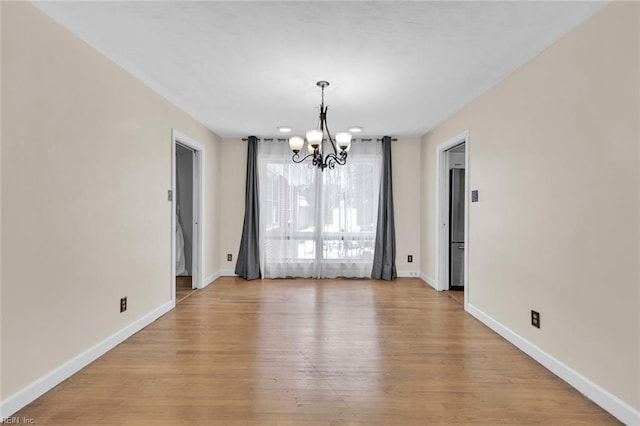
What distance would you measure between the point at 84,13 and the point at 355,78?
6.92 feet

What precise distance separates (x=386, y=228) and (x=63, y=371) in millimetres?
4561

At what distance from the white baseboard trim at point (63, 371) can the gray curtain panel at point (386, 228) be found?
3.66 metres

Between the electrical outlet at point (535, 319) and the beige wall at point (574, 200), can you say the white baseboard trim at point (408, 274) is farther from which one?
the electrical outlet at point (535, 319)

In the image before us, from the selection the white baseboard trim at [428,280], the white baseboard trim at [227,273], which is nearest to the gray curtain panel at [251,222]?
the white baseboard trim at [227,273]

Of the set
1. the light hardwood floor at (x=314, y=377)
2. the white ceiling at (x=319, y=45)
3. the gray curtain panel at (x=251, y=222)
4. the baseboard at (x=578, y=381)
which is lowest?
the light hardwood floor at (x=314, y=377)

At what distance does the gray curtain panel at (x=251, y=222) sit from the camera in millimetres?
5715

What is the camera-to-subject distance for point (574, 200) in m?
2.30

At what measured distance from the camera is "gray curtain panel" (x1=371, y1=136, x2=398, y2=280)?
18.7ft

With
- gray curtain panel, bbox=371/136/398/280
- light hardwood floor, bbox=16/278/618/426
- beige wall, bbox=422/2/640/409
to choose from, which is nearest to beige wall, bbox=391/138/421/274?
gray curtain panel, bbox=371/136/398/280

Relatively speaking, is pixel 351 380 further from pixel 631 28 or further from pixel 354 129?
pixel 354 129

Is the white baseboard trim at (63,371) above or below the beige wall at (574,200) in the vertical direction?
below

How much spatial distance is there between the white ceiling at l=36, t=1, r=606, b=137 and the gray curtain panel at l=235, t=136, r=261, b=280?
5.98 feet

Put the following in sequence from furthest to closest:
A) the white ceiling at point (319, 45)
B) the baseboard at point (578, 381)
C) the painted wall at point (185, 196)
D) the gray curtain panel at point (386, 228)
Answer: the painted wall at point (185, 196) → the gray curtain panel at point (386, 228) → the white ceiling at point (319, 45) → the baseboard at point (578, 381)

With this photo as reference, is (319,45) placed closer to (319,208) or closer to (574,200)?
(574,200)
